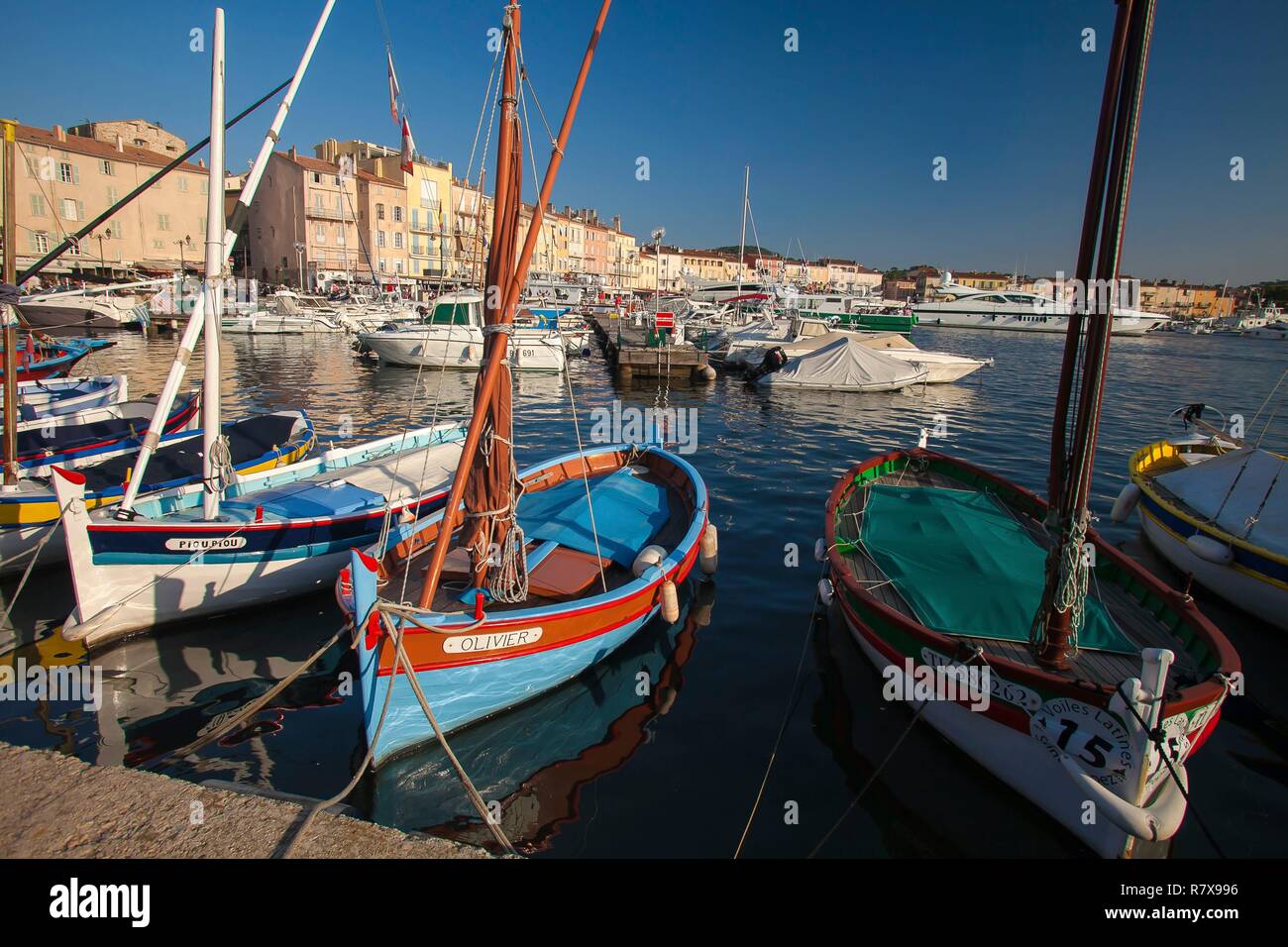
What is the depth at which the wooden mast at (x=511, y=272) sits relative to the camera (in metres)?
6.26

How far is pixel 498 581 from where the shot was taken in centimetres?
757

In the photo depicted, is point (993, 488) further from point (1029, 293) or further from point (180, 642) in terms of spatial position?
point (1029, 293)

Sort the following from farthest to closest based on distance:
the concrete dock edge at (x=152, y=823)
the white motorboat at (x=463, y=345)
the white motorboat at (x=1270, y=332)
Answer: the white motorboat at (x=1270, y=332)
the white motorboat at (x=463, y=345)
the concrete dock edge at (x=152, y=823)

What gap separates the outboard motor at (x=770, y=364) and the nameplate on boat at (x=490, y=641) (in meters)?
28.7

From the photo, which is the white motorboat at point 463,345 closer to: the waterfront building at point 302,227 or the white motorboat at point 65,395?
the white motorboat at point 65,395

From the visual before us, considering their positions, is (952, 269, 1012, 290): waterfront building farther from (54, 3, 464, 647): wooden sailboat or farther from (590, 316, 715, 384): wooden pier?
(54, 3, 464, 647): wooden sailboat

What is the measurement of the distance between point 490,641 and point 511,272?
12.9 ft

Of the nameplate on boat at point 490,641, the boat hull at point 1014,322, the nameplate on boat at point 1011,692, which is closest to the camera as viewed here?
the nameplate on boat at point 1011,692

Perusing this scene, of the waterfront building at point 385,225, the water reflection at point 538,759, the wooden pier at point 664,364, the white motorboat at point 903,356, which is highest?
the waterfront building at point 385,225

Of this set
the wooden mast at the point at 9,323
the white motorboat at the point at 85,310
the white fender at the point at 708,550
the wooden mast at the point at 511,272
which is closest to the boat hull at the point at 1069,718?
the white fender at the point at 708,550

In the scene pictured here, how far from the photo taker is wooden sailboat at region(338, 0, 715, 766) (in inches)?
244

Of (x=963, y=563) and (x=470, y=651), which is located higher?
(x=963, y=563)

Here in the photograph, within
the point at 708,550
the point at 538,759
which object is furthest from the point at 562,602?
the point at 708,550

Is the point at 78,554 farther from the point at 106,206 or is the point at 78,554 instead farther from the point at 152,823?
the point at 106,206
